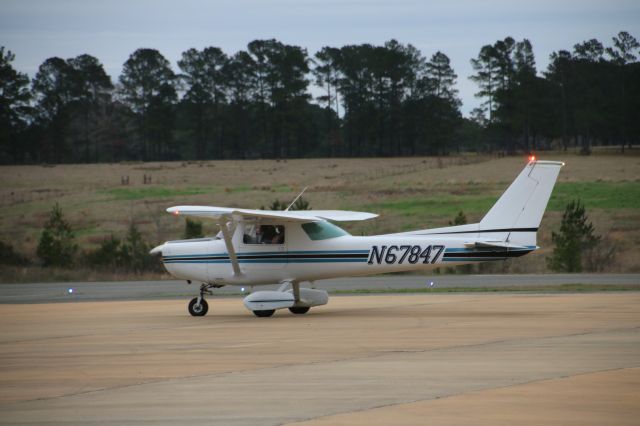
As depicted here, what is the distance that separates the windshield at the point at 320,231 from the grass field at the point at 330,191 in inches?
764

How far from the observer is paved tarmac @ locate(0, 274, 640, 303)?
2923cm

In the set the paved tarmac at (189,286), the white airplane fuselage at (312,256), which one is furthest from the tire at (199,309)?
the paved tarmac at (189,286)

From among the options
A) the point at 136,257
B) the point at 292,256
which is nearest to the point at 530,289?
the point at 292,256

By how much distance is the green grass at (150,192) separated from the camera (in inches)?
2933

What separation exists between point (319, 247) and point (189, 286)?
12.3 m

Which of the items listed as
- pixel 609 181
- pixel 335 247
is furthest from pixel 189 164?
pixel 335 247

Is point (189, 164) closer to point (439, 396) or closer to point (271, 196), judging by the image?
point (271, 196)

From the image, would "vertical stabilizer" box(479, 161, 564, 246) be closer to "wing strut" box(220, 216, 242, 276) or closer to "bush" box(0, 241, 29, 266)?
"wing strut" box(220, 216, 242, 276)

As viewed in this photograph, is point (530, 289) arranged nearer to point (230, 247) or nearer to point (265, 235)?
point (265, 235)

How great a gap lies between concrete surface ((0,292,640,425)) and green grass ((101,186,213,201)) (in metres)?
52.9

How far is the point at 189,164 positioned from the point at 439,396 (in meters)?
93.7

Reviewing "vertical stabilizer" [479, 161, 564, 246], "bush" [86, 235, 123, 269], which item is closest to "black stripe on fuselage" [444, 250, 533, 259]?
"vertical stabilizer" [479, 161, 564, 246]

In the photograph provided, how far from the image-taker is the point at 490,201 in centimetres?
6538

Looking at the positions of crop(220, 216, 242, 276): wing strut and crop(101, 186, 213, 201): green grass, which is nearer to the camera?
crop(220, 216, 242, 276): wing strut
